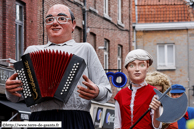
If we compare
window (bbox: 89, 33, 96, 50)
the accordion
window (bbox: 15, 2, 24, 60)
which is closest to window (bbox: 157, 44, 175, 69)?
window (bbox: 89, 33, 96, 50)

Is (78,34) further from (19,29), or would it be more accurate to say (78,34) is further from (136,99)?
(136,99)

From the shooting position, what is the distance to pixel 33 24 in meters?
16.9

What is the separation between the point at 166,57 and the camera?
100ft

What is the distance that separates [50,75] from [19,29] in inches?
497

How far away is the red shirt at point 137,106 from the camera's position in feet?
18.3

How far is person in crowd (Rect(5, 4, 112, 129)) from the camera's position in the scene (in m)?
4.16

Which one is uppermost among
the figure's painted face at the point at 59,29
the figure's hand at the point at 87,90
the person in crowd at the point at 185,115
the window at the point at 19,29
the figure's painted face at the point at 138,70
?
the window at the point at 19,29

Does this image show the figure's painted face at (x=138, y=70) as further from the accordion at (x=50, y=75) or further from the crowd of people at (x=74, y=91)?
the accordion at (x=50, y=75)

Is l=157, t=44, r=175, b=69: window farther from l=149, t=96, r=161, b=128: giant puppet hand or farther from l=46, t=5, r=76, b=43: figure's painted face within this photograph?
l=46, t=5, r=76, b=43: figure's painted face

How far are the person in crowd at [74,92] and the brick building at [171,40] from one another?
1032 inches

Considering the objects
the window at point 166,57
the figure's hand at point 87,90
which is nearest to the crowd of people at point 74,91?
the figure's hand at point 87,90

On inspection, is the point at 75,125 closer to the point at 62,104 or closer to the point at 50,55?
the point at 62,104

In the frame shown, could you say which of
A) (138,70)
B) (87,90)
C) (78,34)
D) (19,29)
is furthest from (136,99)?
(78,34)

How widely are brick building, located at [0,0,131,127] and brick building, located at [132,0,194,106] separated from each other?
6.53 ft
